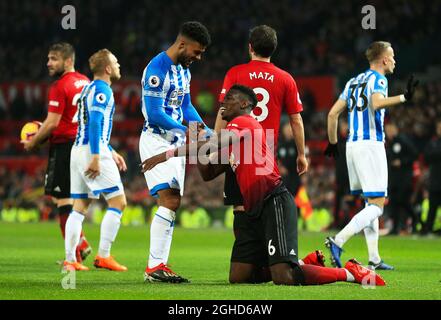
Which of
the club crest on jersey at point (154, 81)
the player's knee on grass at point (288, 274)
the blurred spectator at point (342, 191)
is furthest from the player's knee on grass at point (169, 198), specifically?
the blurred spectator at point (342, 191)

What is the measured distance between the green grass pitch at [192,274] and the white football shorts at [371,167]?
35.2 inches

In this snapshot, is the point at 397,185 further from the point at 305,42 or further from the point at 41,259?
the point at 305,42

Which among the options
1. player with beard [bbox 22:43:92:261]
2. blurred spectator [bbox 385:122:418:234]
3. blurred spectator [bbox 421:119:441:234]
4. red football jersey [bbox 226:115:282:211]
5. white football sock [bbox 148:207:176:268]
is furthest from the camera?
blurred spectator [bbox 385:122:418:234]

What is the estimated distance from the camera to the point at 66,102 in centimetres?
1098

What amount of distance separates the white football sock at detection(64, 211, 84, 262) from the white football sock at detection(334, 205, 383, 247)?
104 inches

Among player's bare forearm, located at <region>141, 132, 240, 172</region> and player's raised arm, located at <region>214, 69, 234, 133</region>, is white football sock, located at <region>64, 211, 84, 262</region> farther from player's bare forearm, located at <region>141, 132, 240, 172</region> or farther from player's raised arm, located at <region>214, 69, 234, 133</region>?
player's bare forearm, located at <region>141, 132, 240, 172</region>

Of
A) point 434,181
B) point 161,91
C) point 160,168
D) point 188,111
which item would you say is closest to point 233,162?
Result: point 160,168

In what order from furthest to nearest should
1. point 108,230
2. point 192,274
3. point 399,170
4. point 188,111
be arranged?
point 399,170 → point 108,230 → point 192,274 → point 188,111

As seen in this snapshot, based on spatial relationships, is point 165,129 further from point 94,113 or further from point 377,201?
point 377,201

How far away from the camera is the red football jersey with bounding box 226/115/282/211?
310 inches

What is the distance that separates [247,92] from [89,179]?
109 inches

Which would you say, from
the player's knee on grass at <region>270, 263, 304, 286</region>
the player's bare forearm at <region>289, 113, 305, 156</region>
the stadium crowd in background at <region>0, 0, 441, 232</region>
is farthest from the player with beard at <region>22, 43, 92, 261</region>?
the stadium crowd in background at <region>0, 0, 441, 232</region>

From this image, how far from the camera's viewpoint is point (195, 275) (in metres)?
9.46

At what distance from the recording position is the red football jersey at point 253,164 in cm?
787
